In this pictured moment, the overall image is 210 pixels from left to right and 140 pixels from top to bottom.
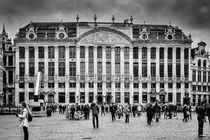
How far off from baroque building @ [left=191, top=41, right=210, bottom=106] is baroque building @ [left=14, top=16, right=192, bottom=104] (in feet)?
23.2

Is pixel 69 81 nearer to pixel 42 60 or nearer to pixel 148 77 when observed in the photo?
pixel 42 60

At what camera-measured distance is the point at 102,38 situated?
A: 8044cm

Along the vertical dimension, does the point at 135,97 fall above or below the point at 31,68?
below

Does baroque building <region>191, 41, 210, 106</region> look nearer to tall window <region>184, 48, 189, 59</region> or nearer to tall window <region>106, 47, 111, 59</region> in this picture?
tall window <region>184, 48, 189, 59</region>

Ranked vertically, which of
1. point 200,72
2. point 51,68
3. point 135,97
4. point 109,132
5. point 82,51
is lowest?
point 135,97

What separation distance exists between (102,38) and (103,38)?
0.21 meters

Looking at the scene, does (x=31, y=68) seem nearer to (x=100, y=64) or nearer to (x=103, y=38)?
(x=100, y=64)

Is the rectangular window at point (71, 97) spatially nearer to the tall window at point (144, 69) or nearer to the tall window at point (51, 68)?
the tall window at point (51, 68)

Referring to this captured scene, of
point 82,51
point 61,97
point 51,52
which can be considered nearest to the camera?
point 61,97

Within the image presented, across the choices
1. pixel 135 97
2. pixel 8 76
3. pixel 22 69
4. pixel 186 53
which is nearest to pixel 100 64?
pixel 135 97

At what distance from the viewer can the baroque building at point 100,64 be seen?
80062 millimetres

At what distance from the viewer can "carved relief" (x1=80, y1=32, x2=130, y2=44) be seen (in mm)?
80312

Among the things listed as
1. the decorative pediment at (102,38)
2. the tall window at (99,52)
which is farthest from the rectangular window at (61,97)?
the decorative pediment at (102,38)

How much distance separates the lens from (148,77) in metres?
81.4
